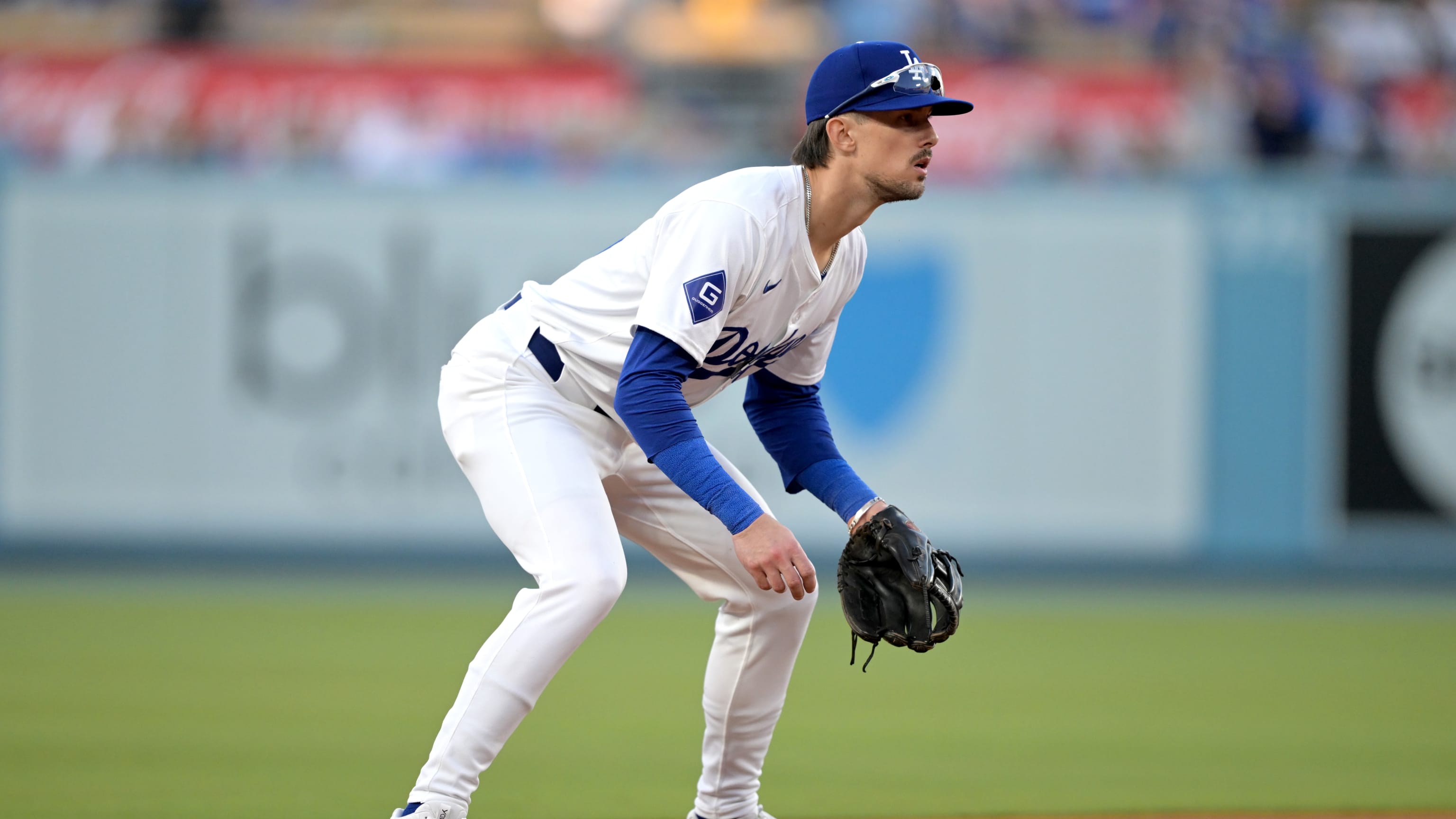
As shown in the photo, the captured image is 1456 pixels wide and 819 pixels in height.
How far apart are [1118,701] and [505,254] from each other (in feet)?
21.7

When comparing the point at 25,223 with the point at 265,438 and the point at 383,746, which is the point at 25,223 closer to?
the point at 265,438

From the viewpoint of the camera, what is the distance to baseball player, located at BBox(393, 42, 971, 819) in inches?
140

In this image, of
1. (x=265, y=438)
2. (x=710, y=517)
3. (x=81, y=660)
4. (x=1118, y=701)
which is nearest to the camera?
(x=710, y=517)

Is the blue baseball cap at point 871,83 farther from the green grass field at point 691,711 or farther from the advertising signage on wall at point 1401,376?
the advertising signage on wall at point 1401,376

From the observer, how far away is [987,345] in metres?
12.0

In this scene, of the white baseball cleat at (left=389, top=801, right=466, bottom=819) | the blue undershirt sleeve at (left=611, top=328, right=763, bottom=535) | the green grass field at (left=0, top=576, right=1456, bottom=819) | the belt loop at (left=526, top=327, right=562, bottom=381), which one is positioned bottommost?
the green grass field at (left=0, top=576, right=1456, bottom=819)

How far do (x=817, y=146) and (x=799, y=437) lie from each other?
83 centimetres

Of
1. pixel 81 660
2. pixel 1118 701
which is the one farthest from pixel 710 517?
pixel 81 660

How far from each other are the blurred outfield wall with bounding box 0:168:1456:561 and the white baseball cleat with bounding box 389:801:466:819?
7960 mm

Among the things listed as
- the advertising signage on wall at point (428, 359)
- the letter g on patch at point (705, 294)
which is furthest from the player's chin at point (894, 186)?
the advertising signage on wall at point (428, 359)

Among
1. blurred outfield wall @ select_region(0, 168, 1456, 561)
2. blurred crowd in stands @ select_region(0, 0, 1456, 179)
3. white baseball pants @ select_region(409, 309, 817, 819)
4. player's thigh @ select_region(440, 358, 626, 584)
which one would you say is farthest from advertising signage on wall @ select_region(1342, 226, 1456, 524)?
player's thigh @ select_region(440, 358, 626, 584)

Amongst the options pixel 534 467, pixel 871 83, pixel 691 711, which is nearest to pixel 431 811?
pixel 534 467

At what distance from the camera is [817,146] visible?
152 inches

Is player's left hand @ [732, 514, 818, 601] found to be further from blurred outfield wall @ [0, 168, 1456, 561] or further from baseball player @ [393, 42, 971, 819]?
blurred outfield wall @ [0, 168, 1456, 561]
